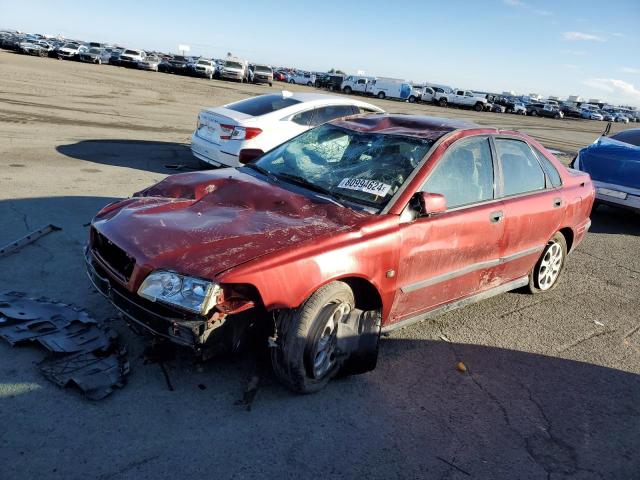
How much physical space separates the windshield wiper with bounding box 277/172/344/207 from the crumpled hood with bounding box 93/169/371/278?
108mm

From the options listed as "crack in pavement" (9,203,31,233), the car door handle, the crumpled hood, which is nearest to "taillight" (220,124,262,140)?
"crack in pavement" (9,203,31,233)

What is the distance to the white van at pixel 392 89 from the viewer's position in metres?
48.0

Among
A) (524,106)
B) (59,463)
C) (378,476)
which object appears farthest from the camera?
(524,106)

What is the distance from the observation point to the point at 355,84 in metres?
50.5

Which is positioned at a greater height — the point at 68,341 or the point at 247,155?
the point at 247,155

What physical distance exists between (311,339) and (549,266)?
328 centimetres

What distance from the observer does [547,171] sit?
200 inches

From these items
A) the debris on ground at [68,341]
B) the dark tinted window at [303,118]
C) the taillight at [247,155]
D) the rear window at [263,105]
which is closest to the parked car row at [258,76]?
the rear window at [263,105]

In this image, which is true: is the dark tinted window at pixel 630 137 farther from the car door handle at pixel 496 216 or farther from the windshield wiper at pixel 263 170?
the windshield wiper at pixel 263 170

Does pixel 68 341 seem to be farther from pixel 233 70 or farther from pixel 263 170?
pixel 233 70

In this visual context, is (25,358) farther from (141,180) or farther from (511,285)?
(141,180)

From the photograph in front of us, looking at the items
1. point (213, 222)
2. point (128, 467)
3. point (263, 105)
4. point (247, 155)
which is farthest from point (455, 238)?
point (263, 105)

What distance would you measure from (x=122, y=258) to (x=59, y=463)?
1.18 m

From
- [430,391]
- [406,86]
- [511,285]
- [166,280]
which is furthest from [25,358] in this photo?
[406,86]
